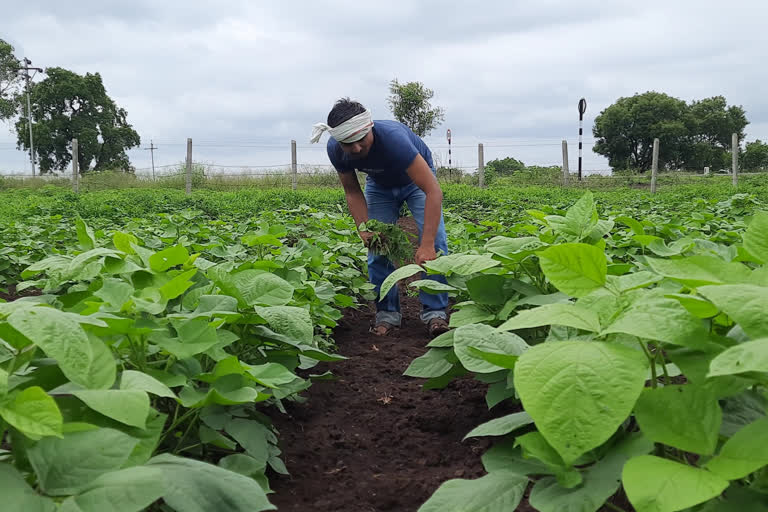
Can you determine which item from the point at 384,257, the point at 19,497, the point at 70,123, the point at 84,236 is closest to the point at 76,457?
the point at 19,497

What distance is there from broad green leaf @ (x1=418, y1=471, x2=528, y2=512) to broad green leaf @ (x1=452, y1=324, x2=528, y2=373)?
38cm

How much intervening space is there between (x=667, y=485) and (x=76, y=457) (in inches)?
32.3

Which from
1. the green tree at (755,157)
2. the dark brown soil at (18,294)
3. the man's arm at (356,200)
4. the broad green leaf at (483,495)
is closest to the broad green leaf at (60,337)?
the broad green leaf at (483,495)

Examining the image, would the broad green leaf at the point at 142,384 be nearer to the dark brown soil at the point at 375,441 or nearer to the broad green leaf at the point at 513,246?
the dark brown soil at the point at 375,441

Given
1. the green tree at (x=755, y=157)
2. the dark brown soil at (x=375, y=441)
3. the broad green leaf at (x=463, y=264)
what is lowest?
the dark brown soil at (x=375, y=441)

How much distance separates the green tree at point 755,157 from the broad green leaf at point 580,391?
68.6m

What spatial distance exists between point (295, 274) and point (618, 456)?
168cm

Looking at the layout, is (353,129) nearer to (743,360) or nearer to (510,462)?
(510,462)

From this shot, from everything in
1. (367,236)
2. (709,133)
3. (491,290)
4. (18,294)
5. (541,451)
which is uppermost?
(709,133)

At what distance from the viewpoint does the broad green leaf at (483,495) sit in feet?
3.44

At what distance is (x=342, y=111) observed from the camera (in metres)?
3.72

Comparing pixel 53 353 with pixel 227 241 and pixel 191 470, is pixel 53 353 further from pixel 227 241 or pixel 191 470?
pixel 227 241

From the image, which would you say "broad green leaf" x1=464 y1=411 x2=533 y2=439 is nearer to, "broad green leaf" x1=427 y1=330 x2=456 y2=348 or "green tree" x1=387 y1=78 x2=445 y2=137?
"broad green leaf" x1=427 y1=330 x2=456 y2=348

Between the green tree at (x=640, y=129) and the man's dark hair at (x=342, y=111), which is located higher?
the green tree at (x=640, y=129)
